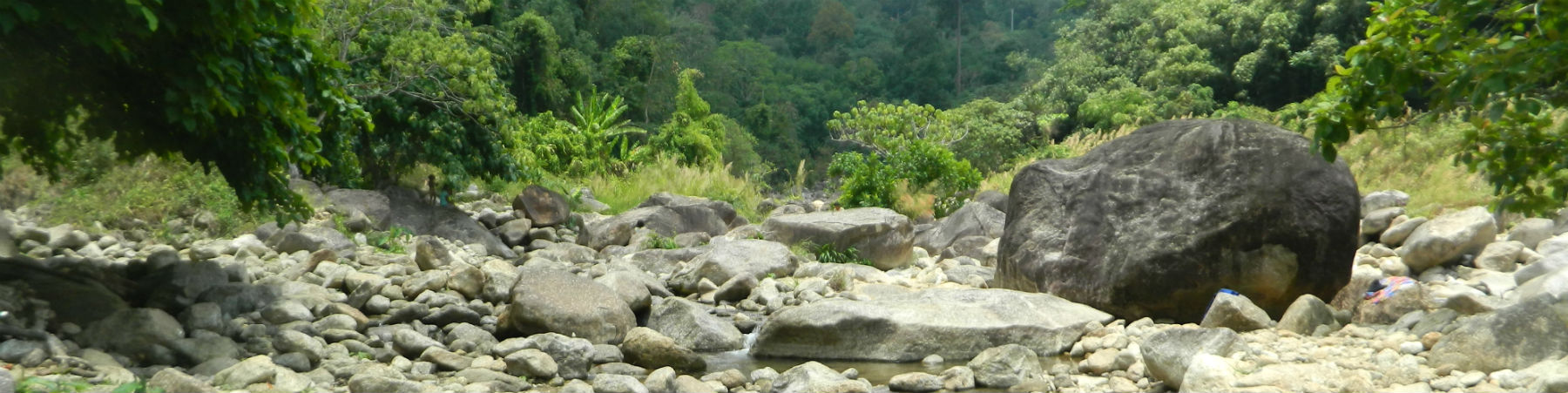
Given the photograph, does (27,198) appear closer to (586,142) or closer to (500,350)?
(500,350)

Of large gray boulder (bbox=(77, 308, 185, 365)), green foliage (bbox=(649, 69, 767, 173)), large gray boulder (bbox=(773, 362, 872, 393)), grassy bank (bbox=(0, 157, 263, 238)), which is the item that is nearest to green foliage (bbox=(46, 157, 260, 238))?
grassy bank (bbox=(0, 157, 263, 238))

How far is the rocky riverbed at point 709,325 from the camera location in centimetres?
600

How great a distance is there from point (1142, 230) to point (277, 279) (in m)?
5.85

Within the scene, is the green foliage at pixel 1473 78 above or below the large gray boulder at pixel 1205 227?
above

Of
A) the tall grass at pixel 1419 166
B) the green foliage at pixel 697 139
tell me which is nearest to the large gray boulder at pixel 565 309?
the tall grass at pixel 1419 166

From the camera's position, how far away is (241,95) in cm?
619

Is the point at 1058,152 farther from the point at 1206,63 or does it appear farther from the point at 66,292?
the point at 66,292

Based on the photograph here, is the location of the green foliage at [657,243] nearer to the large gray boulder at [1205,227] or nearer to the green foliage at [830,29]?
the large gray boulder at [1205,227]

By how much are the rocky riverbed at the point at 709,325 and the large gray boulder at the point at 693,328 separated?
15 millimetres

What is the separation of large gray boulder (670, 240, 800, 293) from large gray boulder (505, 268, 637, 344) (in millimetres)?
2058

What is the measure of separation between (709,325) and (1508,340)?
14.8 feet

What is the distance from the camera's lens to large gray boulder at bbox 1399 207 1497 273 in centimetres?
954

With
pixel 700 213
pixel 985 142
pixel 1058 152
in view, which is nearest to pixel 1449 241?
pixel 700 213

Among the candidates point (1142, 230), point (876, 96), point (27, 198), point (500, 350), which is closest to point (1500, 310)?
point (1142, 230)
